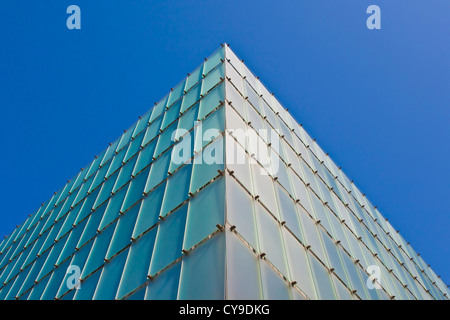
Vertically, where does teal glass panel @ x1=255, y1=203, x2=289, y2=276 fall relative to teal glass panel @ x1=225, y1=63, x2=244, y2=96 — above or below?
below

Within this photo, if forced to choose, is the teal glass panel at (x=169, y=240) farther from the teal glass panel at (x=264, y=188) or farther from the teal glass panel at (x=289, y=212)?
the teal glass panel at (x=289, y=212)

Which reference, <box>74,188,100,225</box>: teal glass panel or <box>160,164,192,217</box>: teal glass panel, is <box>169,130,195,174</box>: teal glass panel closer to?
<box>160,164,192,217</box>: teal glass panel

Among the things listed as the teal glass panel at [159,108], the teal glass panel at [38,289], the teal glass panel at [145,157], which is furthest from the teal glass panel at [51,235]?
the teal glass panel at [159,108]

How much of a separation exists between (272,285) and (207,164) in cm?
391

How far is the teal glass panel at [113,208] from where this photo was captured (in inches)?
547

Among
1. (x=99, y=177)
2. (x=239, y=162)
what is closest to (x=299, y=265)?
(x=239, y=162)

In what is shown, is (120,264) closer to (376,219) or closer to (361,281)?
(361,281)

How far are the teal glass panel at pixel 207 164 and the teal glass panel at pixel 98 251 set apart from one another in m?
3.63

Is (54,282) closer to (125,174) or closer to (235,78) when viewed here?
(125,174)

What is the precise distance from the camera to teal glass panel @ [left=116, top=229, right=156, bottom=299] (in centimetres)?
965

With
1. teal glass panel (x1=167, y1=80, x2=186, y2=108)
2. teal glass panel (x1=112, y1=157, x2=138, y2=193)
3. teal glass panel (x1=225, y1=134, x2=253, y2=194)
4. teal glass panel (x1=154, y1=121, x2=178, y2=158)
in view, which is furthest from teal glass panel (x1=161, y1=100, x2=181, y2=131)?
teal glass panel (x1=225, y1=134, x2=253, y2=194)

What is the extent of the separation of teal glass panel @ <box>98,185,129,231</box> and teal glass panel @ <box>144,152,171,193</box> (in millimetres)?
1385
